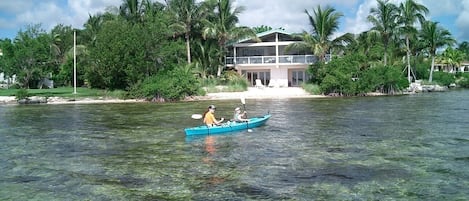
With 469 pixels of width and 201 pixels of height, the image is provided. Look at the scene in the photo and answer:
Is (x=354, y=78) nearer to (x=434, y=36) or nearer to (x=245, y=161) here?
(x=434, y=36)

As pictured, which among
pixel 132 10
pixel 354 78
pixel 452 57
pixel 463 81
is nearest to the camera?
pixel 354 78

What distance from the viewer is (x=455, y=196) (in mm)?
9508

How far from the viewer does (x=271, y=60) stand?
173 ft

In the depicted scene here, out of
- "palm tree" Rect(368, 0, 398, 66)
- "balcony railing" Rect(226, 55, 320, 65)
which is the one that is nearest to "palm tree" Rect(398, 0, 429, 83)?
"palm tree" Rect(368, 0, 398, 66)

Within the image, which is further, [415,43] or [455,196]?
[415,43]

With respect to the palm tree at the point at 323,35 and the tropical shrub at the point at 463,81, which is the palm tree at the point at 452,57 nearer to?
the tropical shrub at the point at 463,81

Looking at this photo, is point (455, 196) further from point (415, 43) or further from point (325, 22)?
point (415, 43)

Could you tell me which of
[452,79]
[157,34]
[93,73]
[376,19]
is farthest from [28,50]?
[452,79]

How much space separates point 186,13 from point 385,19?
21321 millimetres

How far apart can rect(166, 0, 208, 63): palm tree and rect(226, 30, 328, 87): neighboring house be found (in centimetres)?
676

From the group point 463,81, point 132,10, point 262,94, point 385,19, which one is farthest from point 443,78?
point 132,10

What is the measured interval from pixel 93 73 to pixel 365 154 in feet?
125

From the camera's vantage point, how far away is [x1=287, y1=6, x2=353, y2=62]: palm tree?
47406 mm

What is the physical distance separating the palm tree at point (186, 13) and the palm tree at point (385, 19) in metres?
18.4
